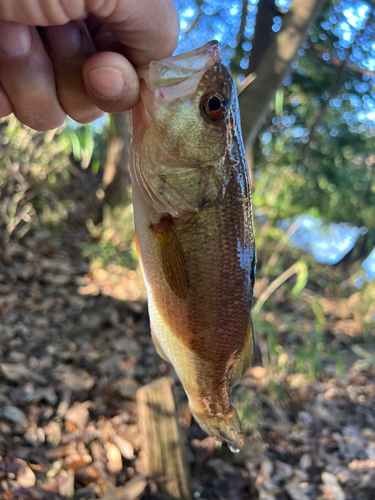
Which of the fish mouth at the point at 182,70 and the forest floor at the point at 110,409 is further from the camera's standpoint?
the forest floor at the point at 110,409

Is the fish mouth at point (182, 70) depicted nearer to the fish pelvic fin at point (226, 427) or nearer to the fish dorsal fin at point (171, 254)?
the fish dorsal fin at point (171, 254)

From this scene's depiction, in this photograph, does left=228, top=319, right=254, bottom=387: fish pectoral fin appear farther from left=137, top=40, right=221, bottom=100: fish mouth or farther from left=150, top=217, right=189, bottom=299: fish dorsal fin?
left=137, top=40, right=221, bottom=100: fish mouth

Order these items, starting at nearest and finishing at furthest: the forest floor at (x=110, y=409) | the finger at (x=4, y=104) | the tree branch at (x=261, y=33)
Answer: the finger at (x=4, y=104) < the forest floor at (x=110, y=409) < the tree branch at (x=261, y=33)

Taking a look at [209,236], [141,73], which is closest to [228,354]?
[209,236]

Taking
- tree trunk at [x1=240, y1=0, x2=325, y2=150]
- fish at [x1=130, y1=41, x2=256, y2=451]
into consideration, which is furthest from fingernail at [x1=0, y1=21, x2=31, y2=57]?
tree trunk at [x1=240, y1=0, x2=325, y2=150]

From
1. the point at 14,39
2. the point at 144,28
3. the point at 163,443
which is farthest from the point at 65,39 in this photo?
the point at 163,443

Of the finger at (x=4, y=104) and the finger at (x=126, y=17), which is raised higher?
the finger at (x=126, y=17)

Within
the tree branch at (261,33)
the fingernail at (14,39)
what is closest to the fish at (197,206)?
the fingernail at (14,39)
